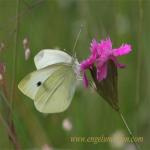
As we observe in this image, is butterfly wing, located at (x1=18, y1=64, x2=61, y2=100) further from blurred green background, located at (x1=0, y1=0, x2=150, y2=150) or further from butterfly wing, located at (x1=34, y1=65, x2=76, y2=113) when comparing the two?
blurred green background, located at (x1=0, y1=0, x2=150, y2=150)

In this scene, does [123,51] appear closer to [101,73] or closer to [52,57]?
[101,73]

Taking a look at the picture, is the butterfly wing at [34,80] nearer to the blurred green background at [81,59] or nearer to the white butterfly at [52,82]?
the white butterfly at [52,82]

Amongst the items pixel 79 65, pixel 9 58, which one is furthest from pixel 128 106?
pixel 79 65

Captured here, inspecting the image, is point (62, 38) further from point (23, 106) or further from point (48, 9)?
point (23, 106)

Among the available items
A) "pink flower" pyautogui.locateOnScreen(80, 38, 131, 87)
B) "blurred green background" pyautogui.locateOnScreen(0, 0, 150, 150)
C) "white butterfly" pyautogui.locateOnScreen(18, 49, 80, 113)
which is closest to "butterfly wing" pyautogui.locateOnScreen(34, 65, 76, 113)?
"white butterfly" pyautogui.locateOnScreen(18, 49, 80, 113)

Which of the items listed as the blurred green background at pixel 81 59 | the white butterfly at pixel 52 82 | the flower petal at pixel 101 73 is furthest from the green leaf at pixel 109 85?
the blurred green background at pixel 81 59

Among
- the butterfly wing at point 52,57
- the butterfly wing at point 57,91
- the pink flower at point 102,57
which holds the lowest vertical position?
the butterfly wing at point 57,91

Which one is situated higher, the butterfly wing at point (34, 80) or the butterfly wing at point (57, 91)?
the butterfly wing at point (34, 80)
